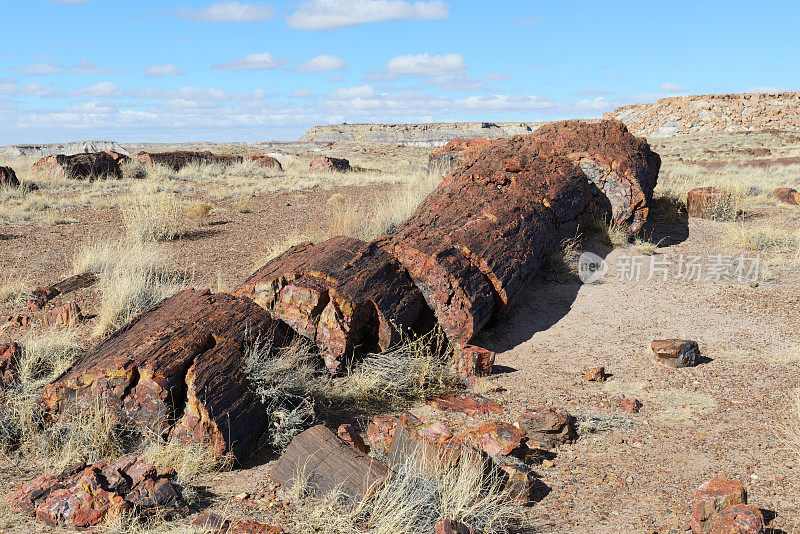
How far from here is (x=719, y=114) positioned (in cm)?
4681

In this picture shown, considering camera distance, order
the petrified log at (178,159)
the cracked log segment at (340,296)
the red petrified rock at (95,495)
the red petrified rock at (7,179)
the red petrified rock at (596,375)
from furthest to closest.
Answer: the petrified log at (178,159) → the red petrified rock at (7,179) → the red petrified rock at (596,375) → the cracked log segment at (340,296) → the red petrified rock at (95,495)

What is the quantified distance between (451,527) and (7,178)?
51.5 ft

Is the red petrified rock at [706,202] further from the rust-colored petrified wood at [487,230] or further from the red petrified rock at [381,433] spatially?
the red petrified rock at [381,433]

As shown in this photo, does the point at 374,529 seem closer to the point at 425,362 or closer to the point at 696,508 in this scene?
the point at 696,508

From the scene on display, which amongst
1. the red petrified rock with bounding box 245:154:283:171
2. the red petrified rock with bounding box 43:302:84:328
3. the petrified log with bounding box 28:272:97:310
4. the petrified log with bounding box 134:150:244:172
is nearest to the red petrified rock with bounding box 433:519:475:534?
the red petrified rock with bounding box 43:302:84:328

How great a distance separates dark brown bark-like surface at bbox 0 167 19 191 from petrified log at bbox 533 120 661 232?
1242 cm

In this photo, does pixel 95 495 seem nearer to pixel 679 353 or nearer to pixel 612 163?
pixel 679 353

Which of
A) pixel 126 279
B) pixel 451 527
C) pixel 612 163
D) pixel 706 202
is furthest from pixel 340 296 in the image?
pixel 706 202

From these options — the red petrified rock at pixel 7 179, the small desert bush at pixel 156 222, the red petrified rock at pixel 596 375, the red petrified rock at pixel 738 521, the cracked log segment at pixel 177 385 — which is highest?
the red petrified rock at pixel 7 179

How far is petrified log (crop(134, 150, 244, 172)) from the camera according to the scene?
19.2m

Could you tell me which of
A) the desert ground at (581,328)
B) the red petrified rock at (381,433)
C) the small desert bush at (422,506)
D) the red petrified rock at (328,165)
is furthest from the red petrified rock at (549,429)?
the red petrified rock at (328,165)

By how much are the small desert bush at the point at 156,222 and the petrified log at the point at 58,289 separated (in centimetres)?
170

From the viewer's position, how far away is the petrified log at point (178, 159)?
19159mm

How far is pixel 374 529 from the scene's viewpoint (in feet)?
10.7
